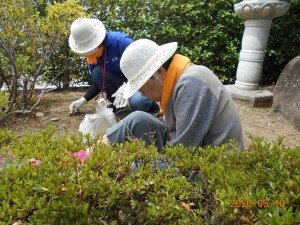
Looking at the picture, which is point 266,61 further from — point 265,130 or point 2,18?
point 2,18

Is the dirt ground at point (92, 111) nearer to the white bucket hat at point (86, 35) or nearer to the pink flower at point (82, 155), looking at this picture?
the white bucket hat at point (86, 35)

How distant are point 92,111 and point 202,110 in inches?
113

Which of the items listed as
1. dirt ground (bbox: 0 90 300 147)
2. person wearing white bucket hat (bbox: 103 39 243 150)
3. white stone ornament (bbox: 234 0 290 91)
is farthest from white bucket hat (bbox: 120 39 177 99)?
white stone ornament (bbox: 234 0 290 91)

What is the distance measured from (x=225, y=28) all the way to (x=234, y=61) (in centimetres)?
56

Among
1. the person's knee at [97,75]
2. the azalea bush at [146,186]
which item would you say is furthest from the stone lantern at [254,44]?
the azalea bush at [146,186]

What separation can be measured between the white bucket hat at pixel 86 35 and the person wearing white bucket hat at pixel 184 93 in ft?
4.59

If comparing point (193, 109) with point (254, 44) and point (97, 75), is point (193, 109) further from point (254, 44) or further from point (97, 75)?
point (254, 44)

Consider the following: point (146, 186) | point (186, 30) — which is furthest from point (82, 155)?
point (186, 30)

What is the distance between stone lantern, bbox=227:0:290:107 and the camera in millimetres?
4594

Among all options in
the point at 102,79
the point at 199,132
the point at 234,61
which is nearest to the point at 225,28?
the point at 234,61

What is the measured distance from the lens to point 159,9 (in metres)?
5.66

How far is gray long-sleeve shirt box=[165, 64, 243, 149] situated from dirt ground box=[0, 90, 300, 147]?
1.79 m

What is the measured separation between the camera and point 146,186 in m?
1.38
